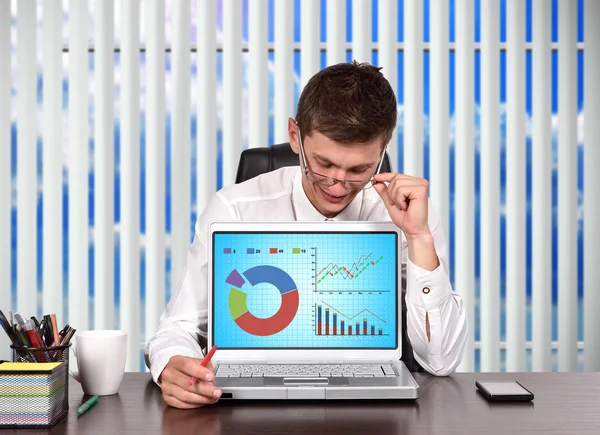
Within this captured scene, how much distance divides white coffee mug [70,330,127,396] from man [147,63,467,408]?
0.25 ft

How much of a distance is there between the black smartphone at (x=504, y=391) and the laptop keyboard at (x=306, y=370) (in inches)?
6.3

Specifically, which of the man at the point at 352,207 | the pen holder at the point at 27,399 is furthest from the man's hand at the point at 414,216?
the pen holder at the point at 27,399

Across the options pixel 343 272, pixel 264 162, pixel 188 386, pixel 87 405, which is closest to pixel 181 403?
pixel 188 386

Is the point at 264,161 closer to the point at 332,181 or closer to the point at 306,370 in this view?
the point at 332,181

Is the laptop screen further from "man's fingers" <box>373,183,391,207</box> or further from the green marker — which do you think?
the green marker

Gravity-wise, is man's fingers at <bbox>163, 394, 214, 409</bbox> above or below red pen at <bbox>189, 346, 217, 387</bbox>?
below

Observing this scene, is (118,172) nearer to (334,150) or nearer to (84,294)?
(84,294)

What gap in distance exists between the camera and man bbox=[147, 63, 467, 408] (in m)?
1.27

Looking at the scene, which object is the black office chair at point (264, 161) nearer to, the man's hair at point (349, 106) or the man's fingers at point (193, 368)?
the man's hair at point (349, 106)

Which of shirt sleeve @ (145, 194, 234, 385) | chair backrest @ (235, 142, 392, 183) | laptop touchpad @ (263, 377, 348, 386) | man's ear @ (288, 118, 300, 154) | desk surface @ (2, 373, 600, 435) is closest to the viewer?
desk surface @ (2, 373, 600, 435)

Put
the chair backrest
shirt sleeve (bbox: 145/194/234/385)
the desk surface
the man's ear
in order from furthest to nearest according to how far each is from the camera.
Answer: the chair backrest < the man's ear < shirt sleeve (bbox: 145/194/234/385) < the desk surface

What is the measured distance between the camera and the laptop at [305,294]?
123 cm

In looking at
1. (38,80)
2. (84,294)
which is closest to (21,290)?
(84,294)

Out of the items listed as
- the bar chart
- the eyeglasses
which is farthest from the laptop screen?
the eyeglasses
